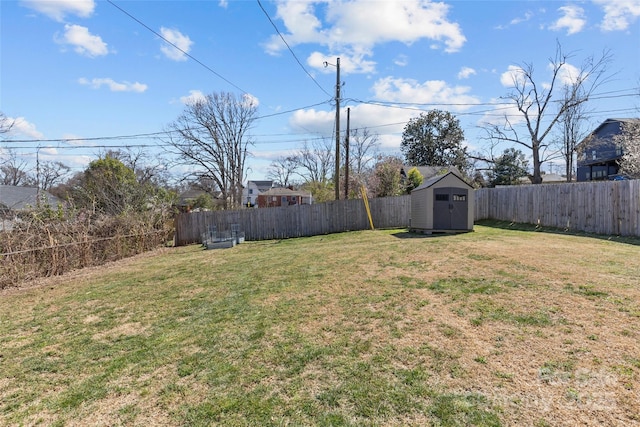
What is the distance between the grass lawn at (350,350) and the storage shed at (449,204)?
460 centimetres

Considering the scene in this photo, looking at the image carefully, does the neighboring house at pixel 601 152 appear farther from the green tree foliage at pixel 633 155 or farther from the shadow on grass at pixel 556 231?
the shadow on grass at pixel 556 231

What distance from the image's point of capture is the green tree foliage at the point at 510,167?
1155 inches

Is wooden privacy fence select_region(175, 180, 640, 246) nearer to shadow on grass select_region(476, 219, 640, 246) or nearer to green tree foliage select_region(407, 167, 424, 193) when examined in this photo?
shadow on grass select_region(476, 219, 640, 246)

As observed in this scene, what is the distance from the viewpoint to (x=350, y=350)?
10.1 ft

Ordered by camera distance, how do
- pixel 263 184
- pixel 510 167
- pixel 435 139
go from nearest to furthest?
pixel 510 167 < pixel 435 139 < pixel 263 184

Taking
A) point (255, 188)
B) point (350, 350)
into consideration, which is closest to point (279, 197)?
point (255, 188)

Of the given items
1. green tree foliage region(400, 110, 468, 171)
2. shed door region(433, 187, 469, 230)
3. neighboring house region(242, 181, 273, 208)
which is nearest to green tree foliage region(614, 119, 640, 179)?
shed door region(433, 187, 469, 230)

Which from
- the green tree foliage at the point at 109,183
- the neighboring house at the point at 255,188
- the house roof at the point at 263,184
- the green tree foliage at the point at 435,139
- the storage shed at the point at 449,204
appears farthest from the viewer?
the house roof at the point at 263,184

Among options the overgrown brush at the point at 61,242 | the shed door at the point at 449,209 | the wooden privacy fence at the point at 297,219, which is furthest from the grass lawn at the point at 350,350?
the wooden privacy fence at the point at 297,219

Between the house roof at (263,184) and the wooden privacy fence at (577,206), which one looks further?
the house roof at (263,184)

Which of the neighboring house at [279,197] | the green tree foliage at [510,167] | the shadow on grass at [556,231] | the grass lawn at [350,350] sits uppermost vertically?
the green tree foliage at [510,167]

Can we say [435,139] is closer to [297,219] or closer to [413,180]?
[413,180]

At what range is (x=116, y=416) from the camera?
7.90ft

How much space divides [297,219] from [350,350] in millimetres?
11999
